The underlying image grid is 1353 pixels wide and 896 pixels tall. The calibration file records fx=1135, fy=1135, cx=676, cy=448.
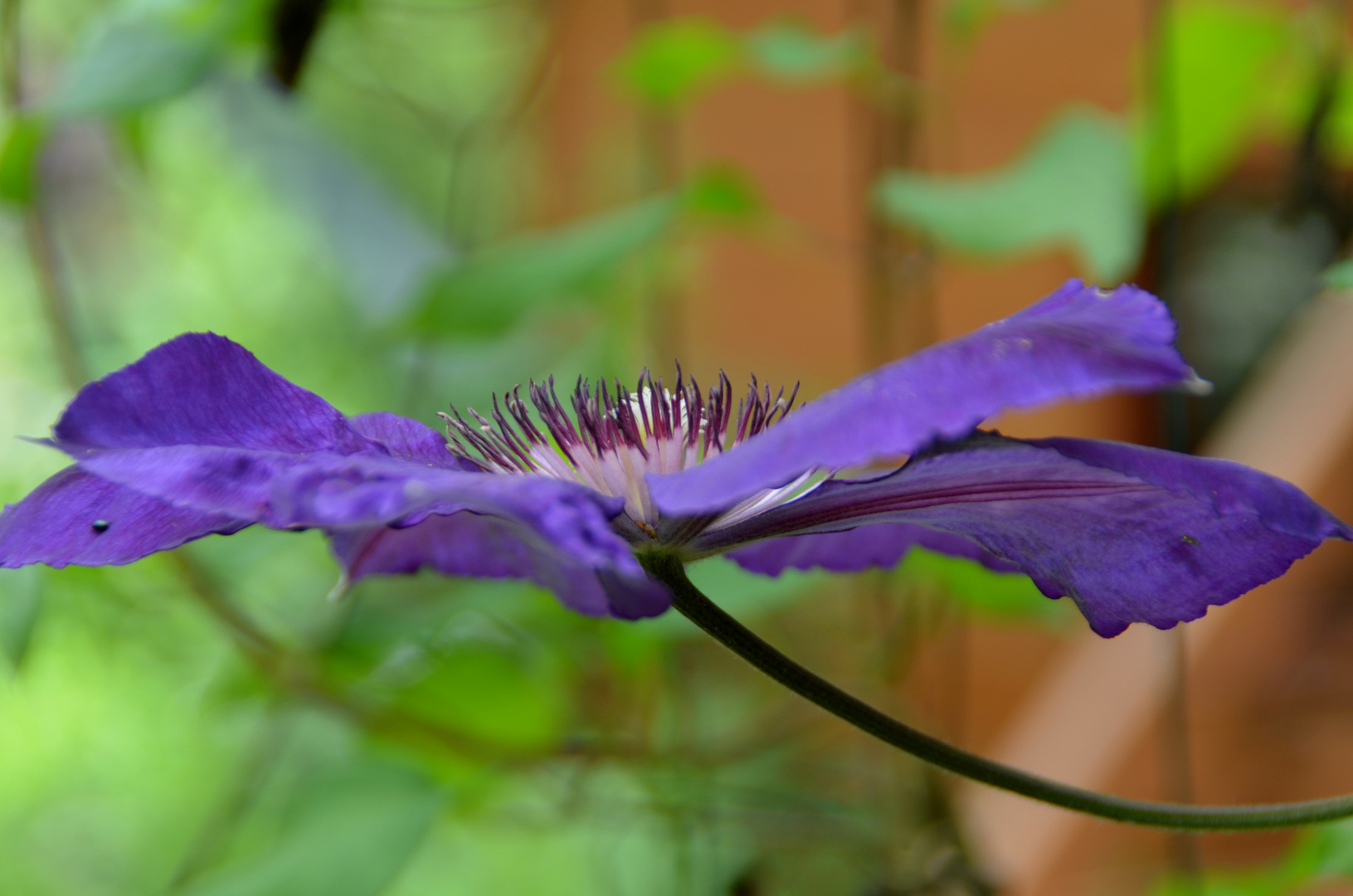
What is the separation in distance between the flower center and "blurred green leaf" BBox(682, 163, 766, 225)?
1.14 ft

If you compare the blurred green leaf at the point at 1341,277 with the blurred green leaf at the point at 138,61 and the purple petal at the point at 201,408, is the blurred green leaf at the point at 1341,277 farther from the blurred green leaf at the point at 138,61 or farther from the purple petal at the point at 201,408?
the blurred green leaf at the point at 138,61

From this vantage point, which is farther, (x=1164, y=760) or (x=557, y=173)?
(x=557, y=173)

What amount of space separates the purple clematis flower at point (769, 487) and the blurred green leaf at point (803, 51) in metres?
0.44

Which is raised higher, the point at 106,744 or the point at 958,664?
the point at 958,664

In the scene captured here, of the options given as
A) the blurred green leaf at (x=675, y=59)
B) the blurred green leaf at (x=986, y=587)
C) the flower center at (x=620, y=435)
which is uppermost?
the blurred green leaf at (x=675, y=59)

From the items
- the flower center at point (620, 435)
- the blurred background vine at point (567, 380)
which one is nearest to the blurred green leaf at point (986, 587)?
the blurred background vine at point (567, 380)

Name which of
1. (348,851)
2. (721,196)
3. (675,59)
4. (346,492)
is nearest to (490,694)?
(348,851)

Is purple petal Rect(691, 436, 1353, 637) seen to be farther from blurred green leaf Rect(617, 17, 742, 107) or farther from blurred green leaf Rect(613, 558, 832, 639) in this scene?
blurred green leaf Rect(617, 17, 742, 107)

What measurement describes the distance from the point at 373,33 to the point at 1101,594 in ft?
3.15

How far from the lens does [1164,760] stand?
1097 mm

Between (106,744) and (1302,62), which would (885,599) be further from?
(106,744)

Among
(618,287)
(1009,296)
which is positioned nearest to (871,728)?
(618,287)

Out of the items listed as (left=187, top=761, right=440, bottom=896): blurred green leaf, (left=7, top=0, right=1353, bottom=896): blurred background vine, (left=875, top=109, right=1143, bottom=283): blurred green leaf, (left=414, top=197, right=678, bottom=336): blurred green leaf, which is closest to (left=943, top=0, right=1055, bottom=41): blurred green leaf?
(left=7, top=0, right=1353, bottom=896): blurred background vine

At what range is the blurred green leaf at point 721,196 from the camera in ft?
2.42
